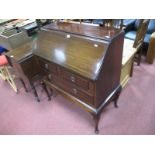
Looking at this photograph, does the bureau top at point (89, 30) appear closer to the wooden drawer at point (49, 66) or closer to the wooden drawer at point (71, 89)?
the wooden drawer at point (49, 66)

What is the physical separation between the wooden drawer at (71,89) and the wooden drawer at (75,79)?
82 mm

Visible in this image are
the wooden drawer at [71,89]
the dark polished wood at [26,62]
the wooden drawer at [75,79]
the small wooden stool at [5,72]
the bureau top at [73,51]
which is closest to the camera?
the bureau top at [73,51]

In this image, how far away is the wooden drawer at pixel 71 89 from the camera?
1401 mm

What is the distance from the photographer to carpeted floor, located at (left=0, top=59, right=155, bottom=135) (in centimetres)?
174

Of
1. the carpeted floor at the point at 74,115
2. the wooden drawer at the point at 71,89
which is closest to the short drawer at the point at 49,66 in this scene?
the wooden drawer at the point at 71,89

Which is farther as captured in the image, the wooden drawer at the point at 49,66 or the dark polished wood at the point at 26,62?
the dark polished wood at the point at 26,62

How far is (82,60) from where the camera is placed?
48.4 inches

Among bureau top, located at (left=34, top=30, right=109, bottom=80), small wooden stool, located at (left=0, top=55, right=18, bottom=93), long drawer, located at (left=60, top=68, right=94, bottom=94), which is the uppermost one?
bureau top, located at (left=34, top=30, right=109, bottom=80)

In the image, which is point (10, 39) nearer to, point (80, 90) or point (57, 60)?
point (57, 60)

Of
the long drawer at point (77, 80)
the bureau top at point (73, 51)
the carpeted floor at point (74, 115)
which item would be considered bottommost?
the carpeted floor at point (74, 115)

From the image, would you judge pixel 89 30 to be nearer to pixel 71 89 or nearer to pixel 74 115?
pixel 71 89

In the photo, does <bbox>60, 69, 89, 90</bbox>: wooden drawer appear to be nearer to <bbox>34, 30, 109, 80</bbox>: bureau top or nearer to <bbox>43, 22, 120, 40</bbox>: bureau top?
<bbox>34, 30, 109, 80</bbox>: bureau top

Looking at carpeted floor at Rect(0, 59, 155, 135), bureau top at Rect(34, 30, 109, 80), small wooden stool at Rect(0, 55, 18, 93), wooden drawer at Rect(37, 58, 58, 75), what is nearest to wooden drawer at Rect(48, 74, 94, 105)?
wooden drawer at Rect(37, 58, 58, 75)

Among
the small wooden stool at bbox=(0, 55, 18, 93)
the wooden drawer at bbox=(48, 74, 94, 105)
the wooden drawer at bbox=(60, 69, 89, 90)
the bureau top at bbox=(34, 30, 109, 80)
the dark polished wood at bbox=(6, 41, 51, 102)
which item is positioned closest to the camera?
the bureau top at bbox=(34, 30, 109, 80)
